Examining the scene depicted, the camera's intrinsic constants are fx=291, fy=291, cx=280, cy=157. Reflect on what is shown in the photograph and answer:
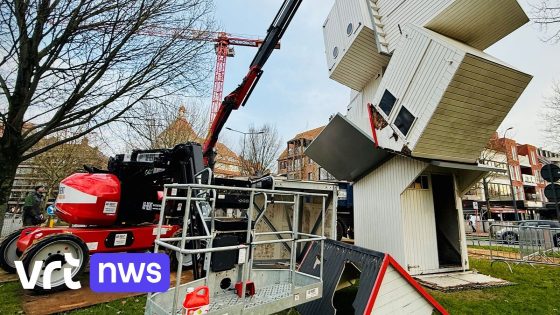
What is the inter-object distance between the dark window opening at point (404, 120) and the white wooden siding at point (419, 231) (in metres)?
2.14

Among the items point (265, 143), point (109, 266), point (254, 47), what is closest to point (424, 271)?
point (109, 266)

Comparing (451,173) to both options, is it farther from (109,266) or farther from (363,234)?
(109,266)

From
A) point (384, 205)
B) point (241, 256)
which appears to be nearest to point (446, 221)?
point (384, 205)

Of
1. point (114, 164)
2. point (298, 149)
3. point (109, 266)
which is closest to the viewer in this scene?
point (109, 266)

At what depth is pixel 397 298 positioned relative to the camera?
443 cm

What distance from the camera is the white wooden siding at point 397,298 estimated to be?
14.0 ft

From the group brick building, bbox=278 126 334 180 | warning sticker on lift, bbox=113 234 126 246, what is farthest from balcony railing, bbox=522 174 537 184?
warning sticker on lift, bbox=113 234 126 246

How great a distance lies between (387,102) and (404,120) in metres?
0.92

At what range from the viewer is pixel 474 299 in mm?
6668

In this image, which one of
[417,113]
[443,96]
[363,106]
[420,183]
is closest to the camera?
[443,96]

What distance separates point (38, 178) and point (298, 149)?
4041 centimetres

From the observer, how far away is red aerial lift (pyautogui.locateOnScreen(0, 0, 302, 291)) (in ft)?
19.0

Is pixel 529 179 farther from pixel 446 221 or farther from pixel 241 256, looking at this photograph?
pixel 241 256

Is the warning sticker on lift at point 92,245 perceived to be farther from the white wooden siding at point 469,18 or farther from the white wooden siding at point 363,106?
the white wooden siding at point 469,18
